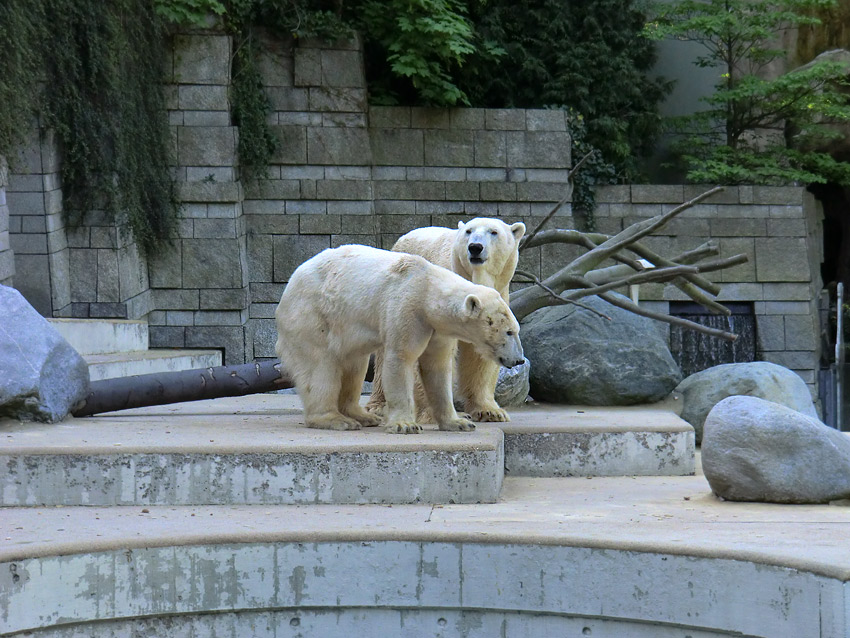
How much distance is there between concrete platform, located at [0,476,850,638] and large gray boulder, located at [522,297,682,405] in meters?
3.54

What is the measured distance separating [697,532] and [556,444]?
5.87 ft

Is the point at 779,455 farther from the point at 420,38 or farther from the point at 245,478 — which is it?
the point at 420,38

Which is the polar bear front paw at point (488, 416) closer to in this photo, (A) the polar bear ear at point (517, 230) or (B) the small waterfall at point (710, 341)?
(A) the polar bear ear at point (517, 230)

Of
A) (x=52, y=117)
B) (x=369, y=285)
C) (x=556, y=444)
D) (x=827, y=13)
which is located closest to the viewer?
(x=369, y=285)

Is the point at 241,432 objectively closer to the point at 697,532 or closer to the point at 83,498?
the point at 83,498

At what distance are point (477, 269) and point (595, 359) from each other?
7.55 feet

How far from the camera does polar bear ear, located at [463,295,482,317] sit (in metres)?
5.00

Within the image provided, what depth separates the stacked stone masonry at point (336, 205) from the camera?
1156cm

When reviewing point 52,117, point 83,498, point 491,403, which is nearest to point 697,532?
point 491,403

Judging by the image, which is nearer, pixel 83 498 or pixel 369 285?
pixel 83 498

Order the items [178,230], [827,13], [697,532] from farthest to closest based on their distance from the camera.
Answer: [827,13] < [178,230] < [697,532]

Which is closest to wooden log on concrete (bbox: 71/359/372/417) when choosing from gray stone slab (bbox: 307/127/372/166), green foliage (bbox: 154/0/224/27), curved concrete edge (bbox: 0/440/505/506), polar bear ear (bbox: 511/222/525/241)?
curved concrete edge (bbox: 0/440/505/506)

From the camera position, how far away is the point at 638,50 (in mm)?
14375

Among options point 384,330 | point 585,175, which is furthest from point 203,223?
point 384,330
